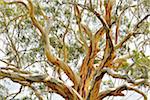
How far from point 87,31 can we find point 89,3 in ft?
2.68

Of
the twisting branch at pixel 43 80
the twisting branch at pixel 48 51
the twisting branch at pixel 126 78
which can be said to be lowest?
the twisting branch at pixel 126 78

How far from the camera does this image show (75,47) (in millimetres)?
10836

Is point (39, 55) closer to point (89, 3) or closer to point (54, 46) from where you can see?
point (54, 46)

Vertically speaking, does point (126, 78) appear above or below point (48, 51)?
below

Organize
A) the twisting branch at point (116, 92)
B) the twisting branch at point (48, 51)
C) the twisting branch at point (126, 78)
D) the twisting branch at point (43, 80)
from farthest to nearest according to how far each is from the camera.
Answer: the twisting branch at point (48, 51), the twisting branch at point (116, 92), the twisting branch at point (43, 80), the twisting branch at point (126, 78)

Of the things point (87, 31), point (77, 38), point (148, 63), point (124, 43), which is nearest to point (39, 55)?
point (77, 38)

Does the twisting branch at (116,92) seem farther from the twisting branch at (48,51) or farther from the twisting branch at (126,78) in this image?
the twisting branch at (48,51)

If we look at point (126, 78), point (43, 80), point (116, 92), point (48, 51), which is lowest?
point (126, 78)

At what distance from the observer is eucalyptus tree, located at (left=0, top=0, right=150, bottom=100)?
8148 millimetres

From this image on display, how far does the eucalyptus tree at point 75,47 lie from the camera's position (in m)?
8.15

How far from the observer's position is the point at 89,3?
899cm

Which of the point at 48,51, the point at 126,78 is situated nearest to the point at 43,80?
the point at 48,51

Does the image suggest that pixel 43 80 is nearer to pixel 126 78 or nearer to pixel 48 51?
pixel 48 51

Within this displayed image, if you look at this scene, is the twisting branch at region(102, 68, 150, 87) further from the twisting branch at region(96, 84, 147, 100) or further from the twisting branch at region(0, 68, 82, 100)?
the twisting branch at region(0, 68, 82, 100)
